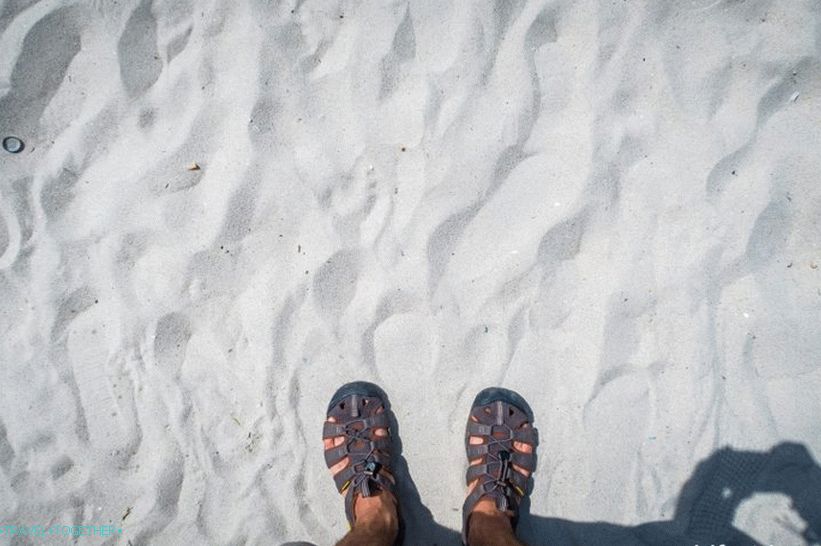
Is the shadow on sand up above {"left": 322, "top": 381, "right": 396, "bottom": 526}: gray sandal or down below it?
below

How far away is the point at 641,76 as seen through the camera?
168 centimetres

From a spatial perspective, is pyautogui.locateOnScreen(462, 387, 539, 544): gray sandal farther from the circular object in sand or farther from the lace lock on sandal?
the circular object in sand

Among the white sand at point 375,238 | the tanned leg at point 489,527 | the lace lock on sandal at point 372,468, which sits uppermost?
the white sand at point 375,238

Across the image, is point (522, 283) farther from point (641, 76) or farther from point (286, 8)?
point (286, 8)

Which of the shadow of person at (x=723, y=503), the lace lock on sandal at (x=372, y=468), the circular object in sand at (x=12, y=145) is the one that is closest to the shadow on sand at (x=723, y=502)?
the shadow of person at (x=723, y=503)

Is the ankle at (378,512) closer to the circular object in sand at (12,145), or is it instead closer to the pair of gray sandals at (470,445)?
the pair of gray sandals at (470,445)

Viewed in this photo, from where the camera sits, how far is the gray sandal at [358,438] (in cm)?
166

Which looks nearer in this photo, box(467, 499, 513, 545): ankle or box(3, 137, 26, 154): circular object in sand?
box(467, 499, 513, 545): ankle

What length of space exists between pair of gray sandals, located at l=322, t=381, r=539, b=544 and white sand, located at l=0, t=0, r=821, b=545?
2.6 inches

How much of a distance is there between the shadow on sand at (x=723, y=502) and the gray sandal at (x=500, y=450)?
21 centimetres

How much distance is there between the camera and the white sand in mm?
1641

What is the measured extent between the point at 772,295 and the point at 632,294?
0.54 metres

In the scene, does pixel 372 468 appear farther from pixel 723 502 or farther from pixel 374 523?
pixel 723 502

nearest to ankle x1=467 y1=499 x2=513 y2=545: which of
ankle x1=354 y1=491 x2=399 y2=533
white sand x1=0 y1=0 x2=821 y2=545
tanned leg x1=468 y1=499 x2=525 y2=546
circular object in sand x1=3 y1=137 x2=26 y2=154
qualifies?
tanned leg x1=468 y1=499 x2=525 y2=546
